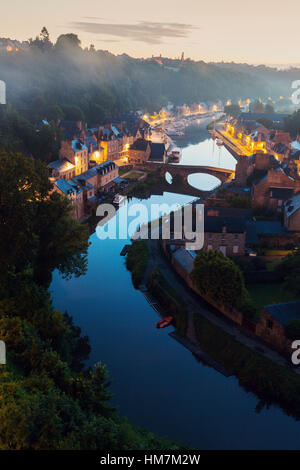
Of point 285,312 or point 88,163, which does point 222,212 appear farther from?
point 88,163

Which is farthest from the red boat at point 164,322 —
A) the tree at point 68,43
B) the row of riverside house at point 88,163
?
the tree at point 68,43

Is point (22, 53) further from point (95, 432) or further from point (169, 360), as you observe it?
point (95, 432)

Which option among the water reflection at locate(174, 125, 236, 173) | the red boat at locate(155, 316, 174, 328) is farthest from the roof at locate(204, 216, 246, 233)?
the water reflection at locate(174, 125, 236, 173)

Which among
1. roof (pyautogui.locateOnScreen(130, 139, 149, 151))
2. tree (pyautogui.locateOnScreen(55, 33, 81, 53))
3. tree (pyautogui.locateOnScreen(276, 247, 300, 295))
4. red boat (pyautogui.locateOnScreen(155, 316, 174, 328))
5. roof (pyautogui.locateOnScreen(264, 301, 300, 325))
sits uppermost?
tree (pyautogui.locateOnScreen(55, 33, 81, 53))

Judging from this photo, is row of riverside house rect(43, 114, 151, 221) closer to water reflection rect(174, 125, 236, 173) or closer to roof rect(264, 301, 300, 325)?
water reflection rect(174, 125, 236, 173)

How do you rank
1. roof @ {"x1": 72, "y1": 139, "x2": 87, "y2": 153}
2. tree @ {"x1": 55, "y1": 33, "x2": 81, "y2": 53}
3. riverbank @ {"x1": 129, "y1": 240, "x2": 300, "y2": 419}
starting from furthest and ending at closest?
tree @ {"x1": 55, "y1": 33, "x2": 81, "y2": 53}, roof @ {"x1": 72, "y1": 139, "x2": 87, "y2": 153}, riverbank @ {"x1": 129, "y1": 240, "x2": 300, "y2": 419}

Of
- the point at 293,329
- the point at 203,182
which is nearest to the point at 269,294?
the point at 293,329

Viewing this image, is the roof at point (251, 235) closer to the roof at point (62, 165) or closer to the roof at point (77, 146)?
the roof at point (62, 165)

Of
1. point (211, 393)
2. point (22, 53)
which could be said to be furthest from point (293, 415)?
point (22, 53)
